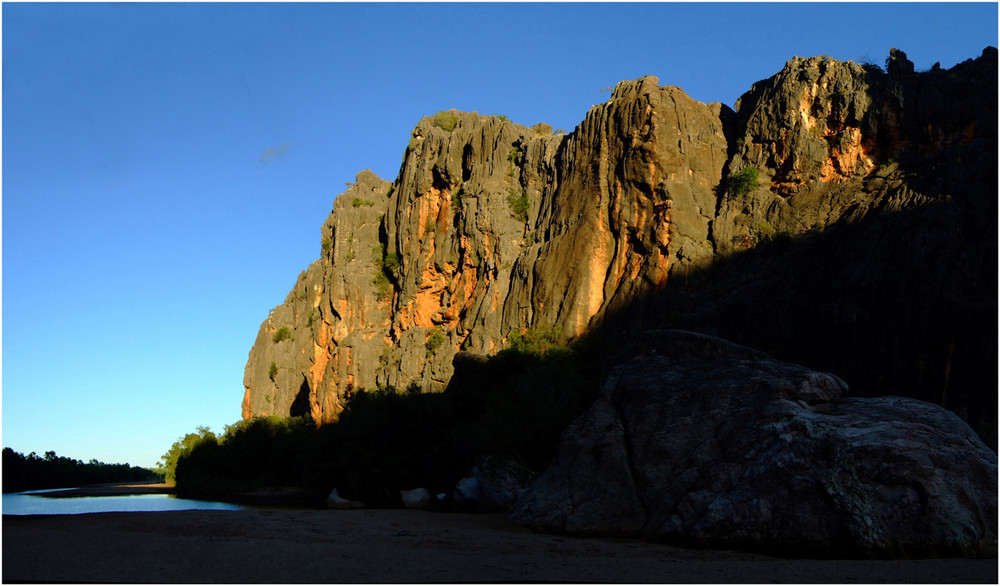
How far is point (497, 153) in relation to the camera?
73.3 metres

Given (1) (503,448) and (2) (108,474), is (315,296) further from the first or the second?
(2) (108,474)

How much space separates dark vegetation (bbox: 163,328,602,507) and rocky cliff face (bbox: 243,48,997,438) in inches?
222

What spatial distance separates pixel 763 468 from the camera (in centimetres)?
1409

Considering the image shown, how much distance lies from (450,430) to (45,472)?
280 feet

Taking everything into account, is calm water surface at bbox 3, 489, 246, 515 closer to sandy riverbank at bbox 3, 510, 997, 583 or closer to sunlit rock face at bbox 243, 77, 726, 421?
sandy riverbank at bbox 3, 510, 997, 583

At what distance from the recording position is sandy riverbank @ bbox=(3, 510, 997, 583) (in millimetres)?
10539

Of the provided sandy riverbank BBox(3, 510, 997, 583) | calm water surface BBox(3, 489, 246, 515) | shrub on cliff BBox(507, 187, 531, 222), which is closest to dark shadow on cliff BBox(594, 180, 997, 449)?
sandy riverbank BBox(3, 510, 997, 583)

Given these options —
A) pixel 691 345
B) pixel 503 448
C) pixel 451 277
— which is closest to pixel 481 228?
pixel 451 277

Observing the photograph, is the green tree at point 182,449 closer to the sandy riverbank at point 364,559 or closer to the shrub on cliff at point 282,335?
the shrub on cliff at point 282,335

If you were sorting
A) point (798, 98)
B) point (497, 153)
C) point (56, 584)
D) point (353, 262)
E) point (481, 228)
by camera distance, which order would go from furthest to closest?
point (353, 262) < point (497, 153) < point (481, 228) < point (798, 98) < point (56, 584)

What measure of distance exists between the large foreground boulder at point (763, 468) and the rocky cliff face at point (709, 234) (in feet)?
64.0

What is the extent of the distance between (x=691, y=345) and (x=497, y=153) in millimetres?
55514

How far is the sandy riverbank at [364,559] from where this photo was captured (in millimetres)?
10539

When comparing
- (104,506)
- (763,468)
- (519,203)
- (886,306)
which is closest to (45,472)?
(104,506)
